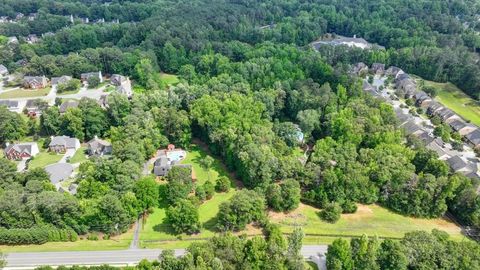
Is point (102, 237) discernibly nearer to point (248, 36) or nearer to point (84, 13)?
point (248, 36)

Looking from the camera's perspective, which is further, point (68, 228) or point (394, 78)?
point (394, 78)

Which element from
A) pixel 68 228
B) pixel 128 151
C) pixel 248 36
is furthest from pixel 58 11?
pixel 68 228

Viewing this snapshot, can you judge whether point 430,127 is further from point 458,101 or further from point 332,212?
point 332,212

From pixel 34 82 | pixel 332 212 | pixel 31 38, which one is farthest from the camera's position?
pixel 31 38

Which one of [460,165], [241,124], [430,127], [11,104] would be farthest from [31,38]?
[460,165]

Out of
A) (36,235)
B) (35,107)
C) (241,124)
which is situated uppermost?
(241,124)

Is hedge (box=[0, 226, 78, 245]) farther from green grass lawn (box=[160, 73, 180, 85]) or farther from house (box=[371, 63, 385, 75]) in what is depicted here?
house (box=[371, 63, 385, 75])

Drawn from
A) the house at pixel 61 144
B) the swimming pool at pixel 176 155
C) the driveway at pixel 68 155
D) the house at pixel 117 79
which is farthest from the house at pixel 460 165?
the house at pixel 117 79
